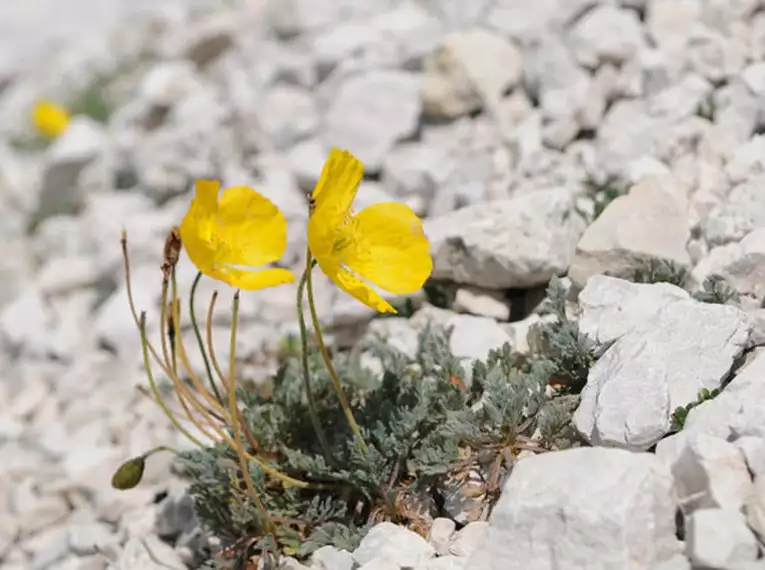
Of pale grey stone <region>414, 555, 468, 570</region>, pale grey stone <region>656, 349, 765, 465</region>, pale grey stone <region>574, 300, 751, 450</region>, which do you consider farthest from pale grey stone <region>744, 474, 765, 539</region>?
pale grey stone <region>414, 555, 468, 570</region>

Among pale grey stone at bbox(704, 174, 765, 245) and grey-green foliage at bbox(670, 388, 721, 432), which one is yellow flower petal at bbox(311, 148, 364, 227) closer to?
grey-green foliage at bbox(670, 388, 721, 432)

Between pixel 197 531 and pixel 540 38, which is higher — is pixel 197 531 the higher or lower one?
the lower one

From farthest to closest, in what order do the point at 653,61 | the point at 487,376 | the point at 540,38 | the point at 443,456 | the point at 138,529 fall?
the point at 540,38 → the point at 653,61 → the point at 138,529 → the point at 487,376 → the point at 443,456

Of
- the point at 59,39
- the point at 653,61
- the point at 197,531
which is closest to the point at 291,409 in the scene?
the point at 197,531

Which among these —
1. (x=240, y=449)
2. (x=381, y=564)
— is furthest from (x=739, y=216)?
(x=240, y=449)

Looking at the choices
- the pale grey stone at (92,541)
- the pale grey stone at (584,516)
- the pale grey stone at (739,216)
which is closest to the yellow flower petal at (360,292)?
the pale grey stone at (584,516)

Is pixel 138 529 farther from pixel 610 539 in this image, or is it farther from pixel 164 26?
pixel 164 26
